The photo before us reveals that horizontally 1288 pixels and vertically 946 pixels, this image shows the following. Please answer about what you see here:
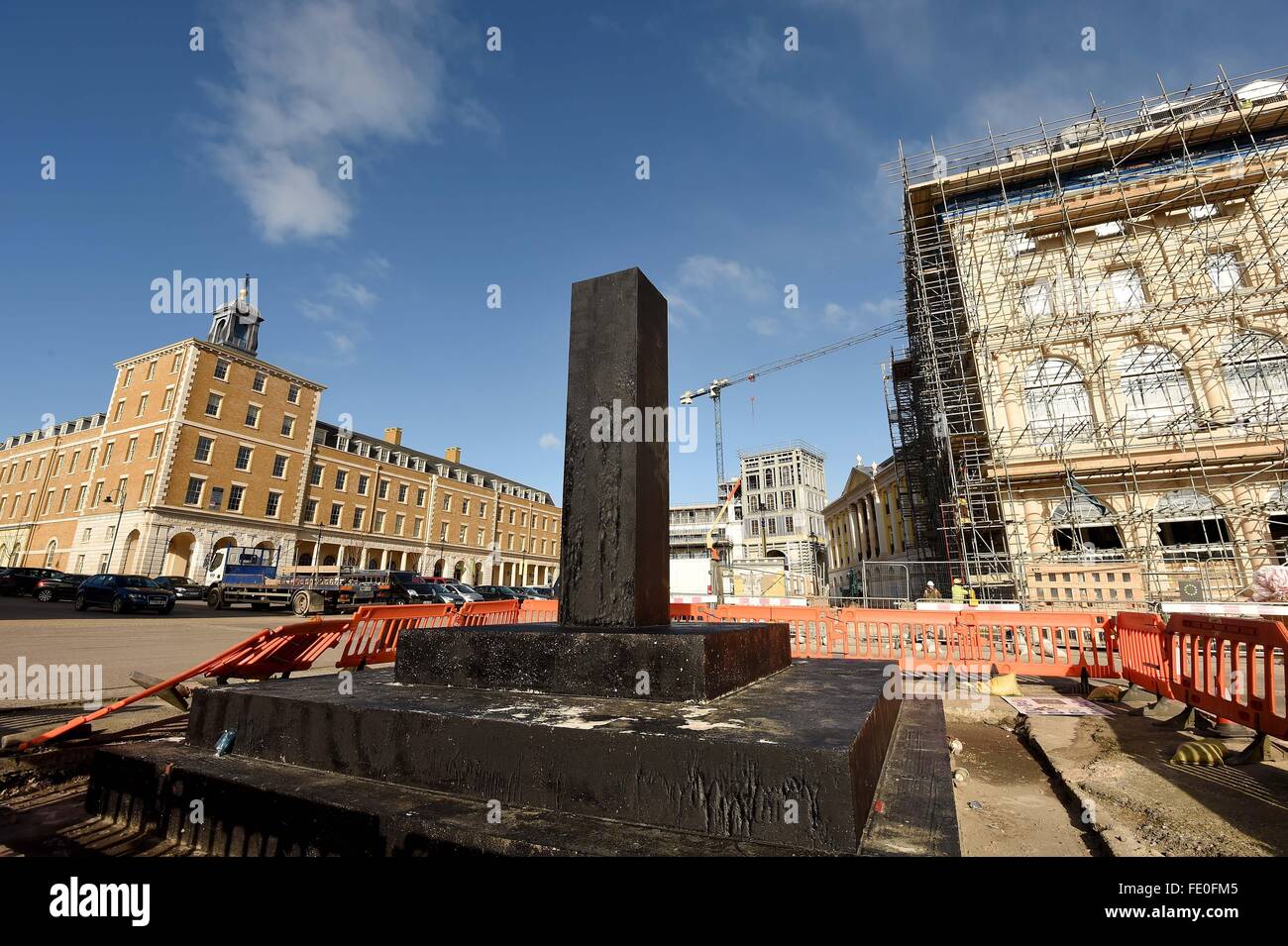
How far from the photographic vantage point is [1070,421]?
59.9ft

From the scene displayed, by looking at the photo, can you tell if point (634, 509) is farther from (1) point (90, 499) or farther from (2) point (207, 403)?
(1) point (90, 499)

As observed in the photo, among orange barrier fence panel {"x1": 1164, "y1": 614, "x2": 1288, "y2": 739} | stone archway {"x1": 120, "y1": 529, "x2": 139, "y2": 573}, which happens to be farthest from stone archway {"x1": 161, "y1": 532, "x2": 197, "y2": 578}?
orange barrier fence panel {"x1": 1164, "y1": 614, "x2": 1288, "y2": 739}

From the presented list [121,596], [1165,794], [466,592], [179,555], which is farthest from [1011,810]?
[179,555]

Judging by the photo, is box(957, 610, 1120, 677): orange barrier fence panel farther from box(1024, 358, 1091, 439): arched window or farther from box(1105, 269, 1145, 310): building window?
box(1105, 269, 1145, 310): building window

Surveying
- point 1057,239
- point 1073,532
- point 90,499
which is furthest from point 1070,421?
point 90,499

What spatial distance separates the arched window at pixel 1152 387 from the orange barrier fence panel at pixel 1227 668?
15.8 meters

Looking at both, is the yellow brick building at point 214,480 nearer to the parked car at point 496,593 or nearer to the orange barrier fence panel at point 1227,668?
the parked car at point 496,593

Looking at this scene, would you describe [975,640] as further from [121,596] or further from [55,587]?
[55,587]

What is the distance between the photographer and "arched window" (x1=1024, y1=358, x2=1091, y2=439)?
18172 millimetres

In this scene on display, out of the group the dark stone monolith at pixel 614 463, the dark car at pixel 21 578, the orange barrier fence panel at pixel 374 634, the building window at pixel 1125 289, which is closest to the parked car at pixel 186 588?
the dark car at pixel 21 578

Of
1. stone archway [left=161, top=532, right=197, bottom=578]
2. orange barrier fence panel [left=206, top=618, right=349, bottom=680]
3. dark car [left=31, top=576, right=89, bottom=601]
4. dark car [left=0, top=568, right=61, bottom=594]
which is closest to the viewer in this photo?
orange barrier fence panel [left=206, top=618, right=349, bottom=680]

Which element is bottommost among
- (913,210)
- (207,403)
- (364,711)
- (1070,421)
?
(364,711)

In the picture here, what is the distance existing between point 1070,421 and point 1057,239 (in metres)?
7.06

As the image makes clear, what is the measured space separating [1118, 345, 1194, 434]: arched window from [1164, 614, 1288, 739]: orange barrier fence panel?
1583 cm
